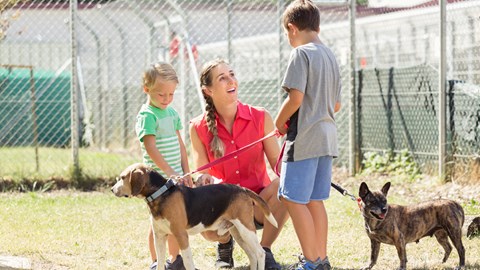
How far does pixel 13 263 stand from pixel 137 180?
1200 millimetres

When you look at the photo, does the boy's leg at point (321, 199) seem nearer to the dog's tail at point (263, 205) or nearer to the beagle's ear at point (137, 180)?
the dog's tail at point (263, 205)

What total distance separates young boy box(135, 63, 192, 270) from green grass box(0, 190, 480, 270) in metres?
0.38

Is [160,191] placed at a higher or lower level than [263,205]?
higher

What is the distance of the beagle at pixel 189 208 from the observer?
5.21 metres

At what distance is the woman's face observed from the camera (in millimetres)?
6057

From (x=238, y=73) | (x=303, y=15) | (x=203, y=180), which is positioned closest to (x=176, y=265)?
(x=203, y=180)

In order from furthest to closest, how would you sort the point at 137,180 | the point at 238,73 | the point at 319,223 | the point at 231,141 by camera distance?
the point at 238,73, the point at 231,141, the point at 319,223, the point at 137,180

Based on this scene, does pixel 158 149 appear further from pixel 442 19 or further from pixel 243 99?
pixel 243 99

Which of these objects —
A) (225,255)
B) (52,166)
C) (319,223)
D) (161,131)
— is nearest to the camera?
(319,223)

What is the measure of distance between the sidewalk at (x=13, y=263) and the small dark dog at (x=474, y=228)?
11.5ft

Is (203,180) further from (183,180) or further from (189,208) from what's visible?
(189,208)

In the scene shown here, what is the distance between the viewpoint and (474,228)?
6961 mm

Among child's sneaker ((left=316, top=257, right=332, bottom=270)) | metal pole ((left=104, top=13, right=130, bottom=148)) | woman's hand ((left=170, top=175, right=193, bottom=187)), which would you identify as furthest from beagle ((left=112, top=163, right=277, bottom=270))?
metal pole ((left=104, top=13, right=130, bottom=148))

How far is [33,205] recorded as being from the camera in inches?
368
